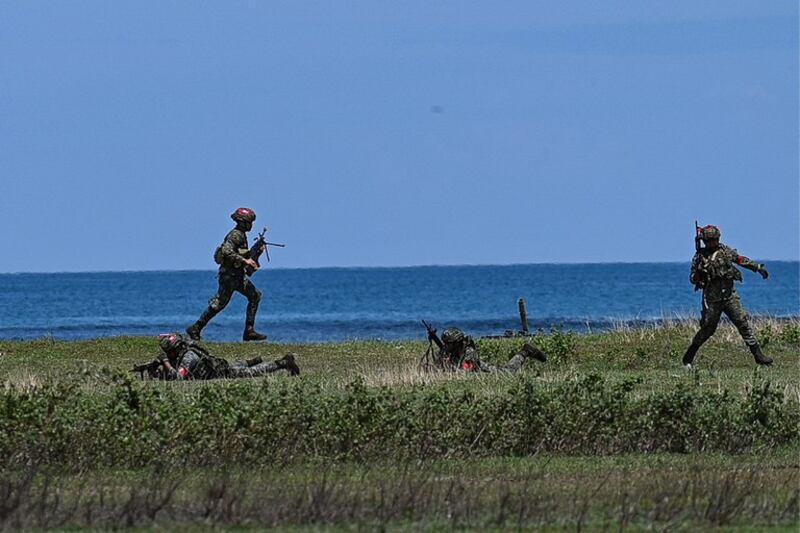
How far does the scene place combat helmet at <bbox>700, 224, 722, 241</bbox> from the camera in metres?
25.2

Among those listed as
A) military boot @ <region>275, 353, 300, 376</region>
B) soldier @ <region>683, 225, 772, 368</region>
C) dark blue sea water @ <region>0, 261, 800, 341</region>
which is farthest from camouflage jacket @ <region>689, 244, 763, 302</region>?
dark blue sea water @ <region>0, 261, 800, 341</region>

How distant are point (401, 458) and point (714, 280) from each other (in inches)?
437

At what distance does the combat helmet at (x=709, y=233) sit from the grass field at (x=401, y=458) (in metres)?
5.44

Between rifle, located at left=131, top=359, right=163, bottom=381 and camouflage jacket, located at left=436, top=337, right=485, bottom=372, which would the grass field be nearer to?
rifle, located at left=131, top=359, right=163, bottom=381

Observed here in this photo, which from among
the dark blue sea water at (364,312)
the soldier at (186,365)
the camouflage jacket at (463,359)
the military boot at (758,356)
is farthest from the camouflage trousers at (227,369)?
the dark blue sea water at (364,312)

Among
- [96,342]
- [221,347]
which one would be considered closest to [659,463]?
[221,347]

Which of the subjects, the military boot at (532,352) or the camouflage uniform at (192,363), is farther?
the military boot at (532,352)

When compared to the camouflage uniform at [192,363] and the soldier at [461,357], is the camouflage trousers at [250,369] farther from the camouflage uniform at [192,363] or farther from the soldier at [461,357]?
the soldier at [461,357]

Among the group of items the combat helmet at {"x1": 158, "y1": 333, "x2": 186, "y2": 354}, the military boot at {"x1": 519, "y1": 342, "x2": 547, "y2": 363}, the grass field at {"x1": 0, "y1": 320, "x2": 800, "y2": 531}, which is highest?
the combat helmet at {"x1": 158, "y1": 333, "x2": 186, "y2": 354}

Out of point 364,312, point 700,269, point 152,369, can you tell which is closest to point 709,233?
point 700,269

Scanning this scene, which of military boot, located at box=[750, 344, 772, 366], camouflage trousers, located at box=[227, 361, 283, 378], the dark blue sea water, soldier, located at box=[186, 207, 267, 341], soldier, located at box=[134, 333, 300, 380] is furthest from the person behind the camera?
the dark blue sea water

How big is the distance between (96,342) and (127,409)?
14.3 meters

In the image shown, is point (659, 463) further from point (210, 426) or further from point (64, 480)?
point (64, 480)

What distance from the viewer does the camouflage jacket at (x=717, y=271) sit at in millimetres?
25328
